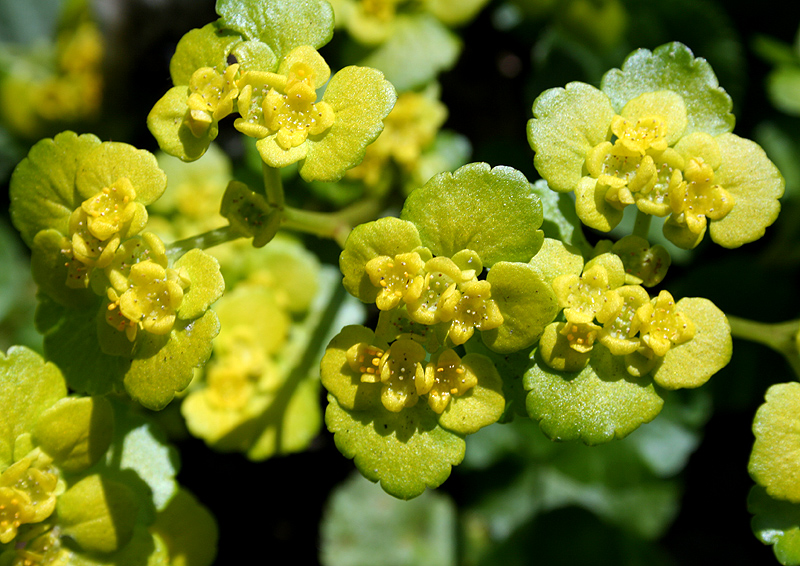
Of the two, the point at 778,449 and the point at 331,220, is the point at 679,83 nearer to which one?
the point at 778,449

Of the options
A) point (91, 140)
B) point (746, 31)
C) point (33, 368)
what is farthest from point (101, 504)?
point (746, 31)

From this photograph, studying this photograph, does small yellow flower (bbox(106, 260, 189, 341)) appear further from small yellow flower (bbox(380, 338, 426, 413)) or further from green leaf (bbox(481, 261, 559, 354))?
green leaf (bbox(481, 261, 559, 354))

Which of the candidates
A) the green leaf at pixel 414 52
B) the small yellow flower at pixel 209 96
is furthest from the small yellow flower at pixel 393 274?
the green leaf at pixel 414 52

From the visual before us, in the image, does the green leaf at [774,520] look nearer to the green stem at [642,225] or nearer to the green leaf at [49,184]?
the green stem at [642,225]

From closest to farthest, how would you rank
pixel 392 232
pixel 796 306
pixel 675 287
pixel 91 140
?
pixel 392 232 → pixel 91 140 → pixel 675 287 → pixel 796 306

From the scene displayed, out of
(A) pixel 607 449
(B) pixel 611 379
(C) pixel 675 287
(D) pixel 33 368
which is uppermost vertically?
(D) pixel 33 368

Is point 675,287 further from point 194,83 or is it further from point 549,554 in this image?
point 194,83

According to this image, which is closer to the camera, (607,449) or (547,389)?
(547,389)
